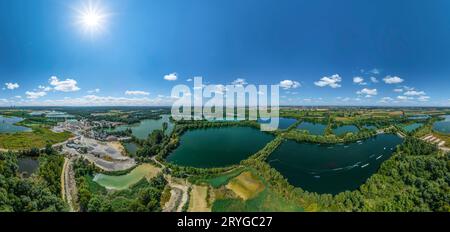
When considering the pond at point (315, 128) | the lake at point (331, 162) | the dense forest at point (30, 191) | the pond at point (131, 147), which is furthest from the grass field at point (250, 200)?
the pond at point (315, 128)

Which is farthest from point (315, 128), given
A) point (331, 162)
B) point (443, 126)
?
point (331, 162)

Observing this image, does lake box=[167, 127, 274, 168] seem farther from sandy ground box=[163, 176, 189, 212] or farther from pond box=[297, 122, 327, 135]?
pond box=[297, 122, 327, 135]

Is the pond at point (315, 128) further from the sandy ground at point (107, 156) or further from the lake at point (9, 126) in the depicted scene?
the lake at point (9, 126)

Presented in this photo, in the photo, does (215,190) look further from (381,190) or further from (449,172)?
(449,172)

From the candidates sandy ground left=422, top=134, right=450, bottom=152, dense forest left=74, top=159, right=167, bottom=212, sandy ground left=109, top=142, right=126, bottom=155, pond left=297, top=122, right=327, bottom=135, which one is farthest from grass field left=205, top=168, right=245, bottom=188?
pond left=297, top=122, right=327, bottom=135
